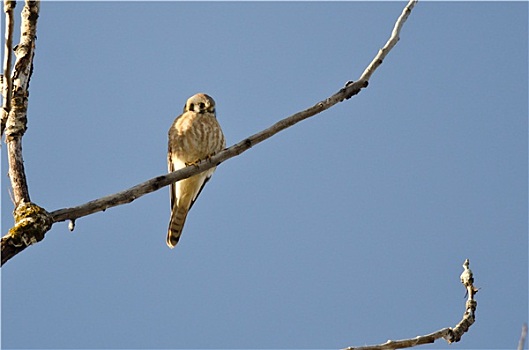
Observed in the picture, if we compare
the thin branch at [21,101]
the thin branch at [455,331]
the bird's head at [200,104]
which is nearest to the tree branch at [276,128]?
the thin branch at [21,101]

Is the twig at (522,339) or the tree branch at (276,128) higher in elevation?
the tree branch at (276,128)

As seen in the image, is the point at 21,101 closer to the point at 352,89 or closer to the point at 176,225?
the point at 352,89

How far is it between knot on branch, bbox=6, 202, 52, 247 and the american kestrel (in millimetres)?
3828

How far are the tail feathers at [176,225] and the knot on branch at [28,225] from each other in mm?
3930

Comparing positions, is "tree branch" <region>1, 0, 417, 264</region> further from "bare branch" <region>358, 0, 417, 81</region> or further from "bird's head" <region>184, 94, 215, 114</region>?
"bird's head" <region>184, 94, 215, 114</region>

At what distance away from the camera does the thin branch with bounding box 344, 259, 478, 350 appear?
2.73 meters

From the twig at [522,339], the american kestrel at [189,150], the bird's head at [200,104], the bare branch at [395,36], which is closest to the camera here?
the twig at [522,339]

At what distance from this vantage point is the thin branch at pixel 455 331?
273cm

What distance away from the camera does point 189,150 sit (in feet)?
22.6

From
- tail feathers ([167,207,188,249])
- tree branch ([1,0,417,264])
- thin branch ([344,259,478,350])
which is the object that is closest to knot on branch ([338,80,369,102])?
tree branch ([1,0,417,264])

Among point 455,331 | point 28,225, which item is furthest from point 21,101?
point 455,331

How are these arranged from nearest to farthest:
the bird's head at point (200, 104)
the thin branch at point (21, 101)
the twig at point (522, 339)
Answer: the twig at point (522, 339) < the thin branch at point (21, 101) < the bird's head at point (200, 104)

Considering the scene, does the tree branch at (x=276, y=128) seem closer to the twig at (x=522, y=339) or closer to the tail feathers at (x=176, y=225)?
the twig at (x=522, y=339)

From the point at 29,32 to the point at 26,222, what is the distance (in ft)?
3.71
